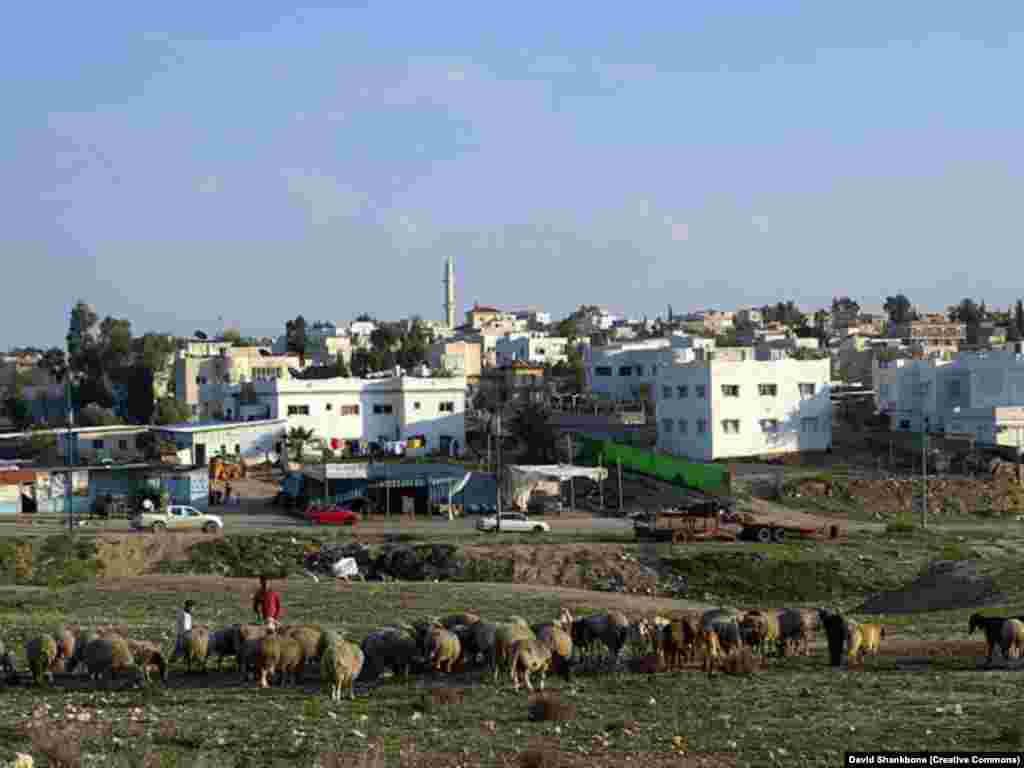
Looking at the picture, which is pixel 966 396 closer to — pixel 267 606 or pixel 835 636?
pixel 835 636

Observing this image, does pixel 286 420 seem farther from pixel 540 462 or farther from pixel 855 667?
pixel 855 667

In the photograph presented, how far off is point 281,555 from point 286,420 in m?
35.8

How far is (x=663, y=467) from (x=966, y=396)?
2379cm

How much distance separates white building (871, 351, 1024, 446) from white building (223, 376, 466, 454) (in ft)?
84.2

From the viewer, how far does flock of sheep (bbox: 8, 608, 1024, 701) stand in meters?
22.9

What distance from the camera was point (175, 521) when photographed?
56.3 metres

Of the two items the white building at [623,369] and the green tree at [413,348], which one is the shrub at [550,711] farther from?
the green tree at [413,348]

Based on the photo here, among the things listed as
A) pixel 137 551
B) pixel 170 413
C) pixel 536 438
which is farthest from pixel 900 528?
pixel 170 413

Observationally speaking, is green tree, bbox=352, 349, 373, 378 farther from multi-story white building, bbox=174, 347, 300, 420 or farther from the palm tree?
the palm tree

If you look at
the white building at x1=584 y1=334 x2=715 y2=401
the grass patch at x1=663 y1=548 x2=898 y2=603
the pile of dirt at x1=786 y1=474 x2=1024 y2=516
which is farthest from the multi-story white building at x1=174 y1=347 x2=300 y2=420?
the grass patch at x1=663 y1=548 x2=898 y2=603

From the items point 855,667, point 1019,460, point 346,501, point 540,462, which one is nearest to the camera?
point 855,667

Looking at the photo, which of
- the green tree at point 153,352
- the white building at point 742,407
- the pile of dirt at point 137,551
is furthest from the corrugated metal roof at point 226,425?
the green tree at point 153,352

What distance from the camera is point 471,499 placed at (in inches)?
2594

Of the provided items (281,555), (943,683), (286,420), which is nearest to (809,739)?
(943,683)
